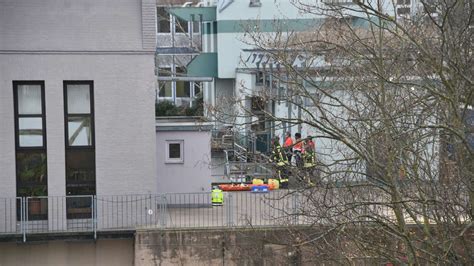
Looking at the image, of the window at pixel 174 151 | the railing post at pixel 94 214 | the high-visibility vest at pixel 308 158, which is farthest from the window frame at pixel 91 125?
the high-visibility vest at pixel 308 158

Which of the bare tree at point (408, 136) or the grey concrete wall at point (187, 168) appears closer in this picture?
the bare tree at point (408, 136)

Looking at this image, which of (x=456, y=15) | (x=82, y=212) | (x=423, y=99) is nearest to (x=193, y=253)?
(x=82, y=212)

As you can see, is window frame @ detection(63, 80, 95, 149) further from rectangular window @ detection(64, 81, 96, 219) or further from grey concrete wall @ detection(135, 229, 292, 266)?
grey concrete wall @ detection(135, 229, 292, 266)

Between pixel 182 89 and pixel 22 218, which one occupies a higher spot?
pixel 182 89

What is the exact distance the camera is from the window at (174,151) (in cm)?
2383

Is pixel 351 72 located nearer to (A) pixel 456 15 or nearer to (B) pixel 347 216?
(B) pixel 347 216

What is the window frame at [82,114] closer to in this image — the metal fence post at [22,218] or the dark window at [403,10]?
the metal fence post at [22,218]

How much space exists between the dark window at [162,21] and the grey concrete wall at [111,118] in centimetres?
4083

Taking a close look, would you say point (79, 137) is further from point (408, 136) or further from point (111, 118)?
point (408, 136)

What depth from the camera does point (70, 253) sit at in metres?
20.5

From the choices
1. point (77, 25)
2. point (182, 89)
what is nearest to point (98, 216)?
point (77, 25)

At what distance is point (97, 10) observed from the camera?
2083 cm

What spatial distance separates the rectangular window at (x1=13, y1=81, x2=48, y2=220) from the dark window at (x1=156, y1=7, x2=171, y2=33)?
4088cm

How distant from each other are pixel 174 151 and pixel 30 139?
4.45 m
